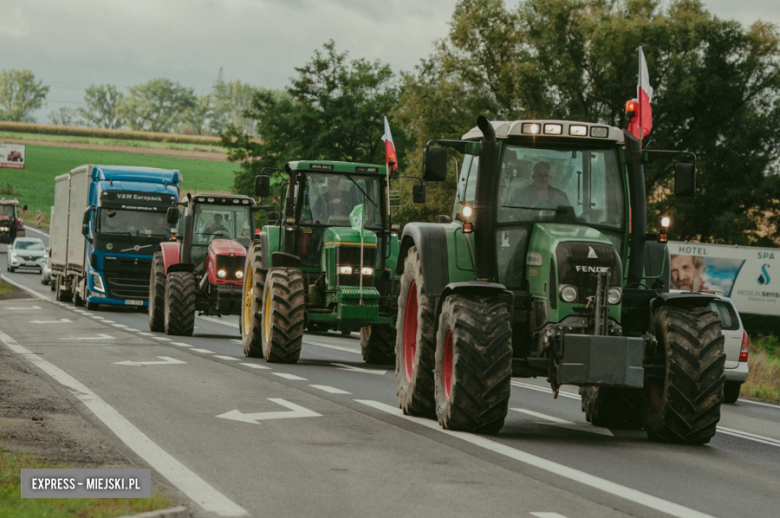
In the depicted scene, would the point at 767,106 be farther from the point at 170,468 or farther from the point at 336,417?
the point at 170,468

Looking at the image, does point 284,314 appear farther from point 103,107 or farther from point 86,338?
point 103,107

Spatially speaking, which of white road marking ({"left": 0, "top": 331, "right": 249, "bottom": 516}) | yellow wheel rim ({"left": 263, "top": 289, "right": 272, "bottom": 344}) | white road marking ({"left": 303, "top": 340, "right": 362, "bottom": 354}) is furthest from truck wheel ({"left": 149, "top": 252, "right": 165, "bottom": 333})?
white road marking ({"left": 0, "top": 331, "right": 249, "bottom": 516})

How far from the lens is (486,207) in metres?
10.0

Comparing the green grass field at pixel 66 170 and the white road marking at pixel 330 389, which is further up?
the green grass field at pixel 66 170

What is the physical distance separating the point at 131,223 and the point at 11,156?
231 ft

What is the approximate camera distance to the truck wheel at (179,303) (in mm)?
22156

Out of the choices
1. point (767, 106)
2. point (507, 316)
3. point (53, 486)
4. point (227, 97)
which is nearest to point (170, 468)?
point (53, 486)

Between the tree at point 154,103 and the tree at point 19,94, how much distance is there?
12373mm

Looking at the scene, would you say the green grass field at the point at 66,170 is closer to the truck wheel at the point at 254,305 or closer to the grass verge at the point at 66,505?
the truck wheel at the point at 254,305

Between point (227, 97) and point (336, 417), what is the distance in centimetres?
17300

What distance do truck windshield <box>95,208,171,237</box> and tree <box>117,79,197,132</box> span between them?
13980cm

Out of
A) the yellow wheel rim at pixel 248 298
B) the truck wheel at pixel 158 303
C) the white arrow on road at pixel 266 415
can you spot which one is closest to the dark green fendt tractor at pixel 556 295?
the white arrow on road at pixel 266 415

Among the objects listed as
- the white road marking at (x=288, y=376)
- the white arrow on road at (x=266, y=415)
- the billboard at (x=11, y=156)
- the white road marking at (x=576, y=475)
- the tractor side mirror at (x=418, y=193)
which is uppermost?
the billboard at (x=11, y=156)

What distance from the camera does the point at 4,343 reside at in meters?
18.8
